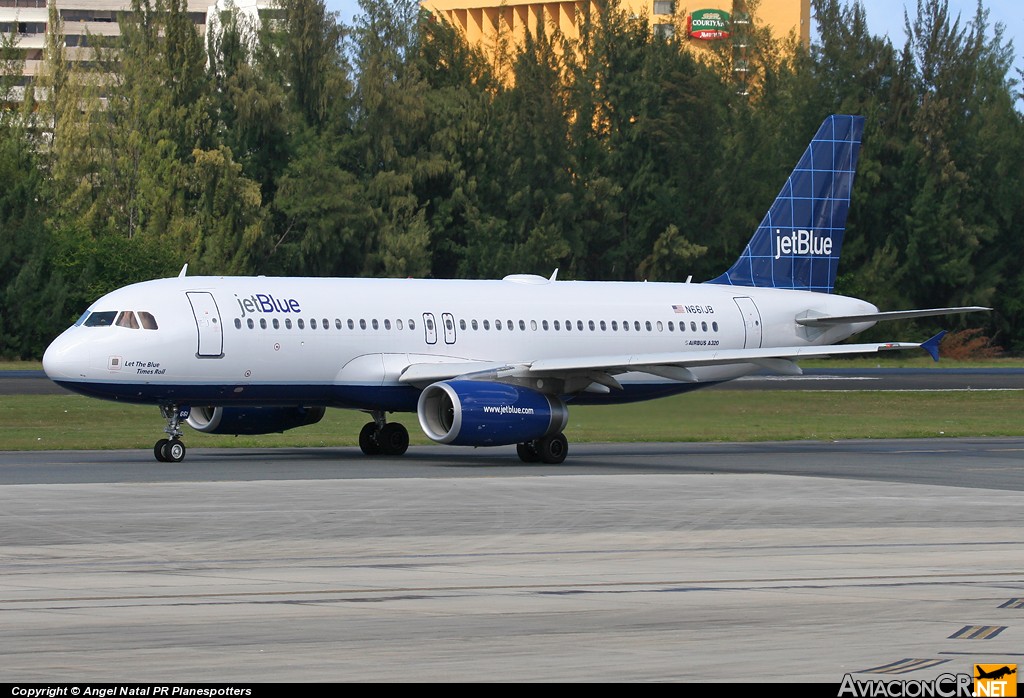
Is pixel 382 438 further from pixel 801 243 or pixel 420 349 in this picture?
pixel 801 243

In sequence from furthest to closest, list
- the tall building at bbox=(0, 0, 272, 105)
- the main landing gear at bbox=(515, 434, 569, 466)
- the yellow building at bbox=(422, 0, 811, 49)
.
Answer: the tall building at bbox=(0, 0, 272, 105), the yellow building at bbox=(422, 0, 811, 49), the main landing gear at bbox=(515, 434, 569, 466)

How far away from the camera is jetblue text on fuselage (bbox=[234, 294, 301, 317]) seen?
29609 mm

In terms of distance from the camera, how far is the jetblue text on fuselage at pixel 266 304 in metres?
29.6

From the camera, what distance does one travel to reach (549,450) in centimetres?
2995

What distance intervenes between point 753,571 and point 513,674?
5.54 metres

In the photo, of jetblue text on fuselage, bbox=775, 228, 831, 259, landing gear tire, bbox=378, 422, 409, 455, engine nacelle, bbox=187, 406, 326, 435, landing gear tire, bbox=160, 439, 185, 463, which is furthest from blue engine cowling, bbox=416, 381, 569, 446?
jetblue text on fuselage, bbox=775, 228, 831, 259

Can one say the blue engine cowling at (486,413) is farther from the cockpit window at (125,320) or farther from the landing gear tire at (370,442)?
the cockpit window at (125,320)

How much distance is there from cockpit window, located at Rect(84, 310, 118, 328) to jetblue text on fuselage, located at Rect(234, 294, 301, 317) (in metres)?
2.26

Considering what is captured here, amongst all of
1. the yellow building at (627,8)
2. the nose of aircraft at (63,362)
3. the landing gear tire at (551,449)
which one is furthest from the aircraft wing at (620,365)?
the yellow building at (627,8)

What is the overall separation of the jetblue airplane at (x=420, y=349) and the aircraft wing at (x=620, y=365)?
3cm

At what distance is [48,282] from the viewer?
70.9 meters

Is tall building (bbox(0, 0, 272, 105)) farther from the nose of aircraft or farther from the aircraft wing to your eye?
the nose of aircraft

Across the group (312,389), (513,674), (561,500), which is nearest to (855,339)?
(312,389)

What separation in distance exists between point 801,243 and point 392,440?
12.5 m
